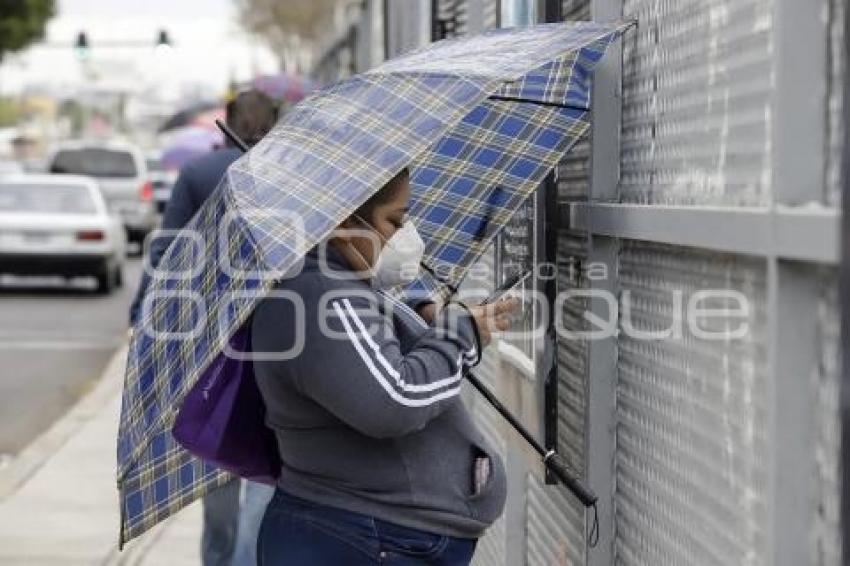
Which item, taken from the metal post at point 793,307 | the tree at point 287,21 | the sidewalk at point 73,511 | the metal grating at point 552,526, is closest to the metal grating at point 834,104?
the metal post at point 793,307

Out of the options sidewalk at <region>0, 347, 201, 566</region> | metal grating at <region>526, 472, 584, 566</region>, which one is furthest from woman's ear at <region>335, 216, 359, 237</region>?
sidewalk at <region>0, 347, 201, 566</region>

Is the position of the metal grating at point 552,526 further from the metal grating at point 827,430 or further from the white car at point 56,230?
the white car at point 56,230

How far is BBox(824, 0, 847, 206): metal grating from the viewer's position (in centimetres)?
258

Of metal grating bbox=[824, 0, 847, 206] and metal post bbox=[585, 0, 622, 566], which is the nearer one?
metal grating bbox=[824, 0, 847, 206]

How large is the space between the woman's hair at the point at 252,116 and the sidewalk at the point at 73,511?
103 inches

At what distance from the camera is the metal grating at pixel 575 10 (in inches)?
187

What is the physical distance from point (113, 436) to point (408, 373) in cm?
905

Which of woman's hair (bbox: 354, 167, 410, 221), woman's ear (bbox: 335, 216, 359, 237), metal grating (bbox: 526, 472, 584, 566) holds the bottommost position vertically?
metal grating (bbox: 526, 472, 584, 566)

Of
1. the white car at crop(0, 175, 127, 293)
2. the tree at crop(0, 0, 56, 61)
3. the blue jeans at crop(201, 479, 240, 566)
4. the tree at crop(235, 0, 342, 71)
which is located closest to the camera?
the blue jeans at crop(201, 479, 240, 566)

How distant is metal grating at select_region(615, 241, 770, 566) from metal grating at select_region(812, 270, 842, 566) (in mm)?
104

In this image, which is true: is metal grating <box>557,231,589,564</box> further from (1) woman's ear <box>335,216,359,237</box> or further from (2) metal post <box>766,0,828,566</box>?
(2) metal post <box>766,0,828,566</box>

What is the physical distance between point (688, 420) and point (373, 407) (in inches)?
23.8

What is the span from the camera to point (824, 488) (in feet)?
8.87

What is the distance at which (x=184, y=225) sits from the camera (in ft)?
22.0
